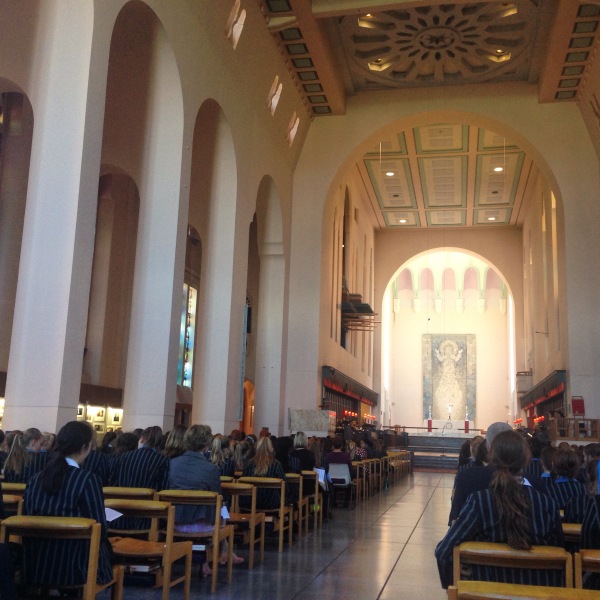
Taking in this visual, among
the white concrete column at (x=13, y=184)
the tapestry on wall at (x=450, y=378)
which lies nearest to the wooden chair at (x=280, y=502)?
the white concrete column at (x=13, y=184)

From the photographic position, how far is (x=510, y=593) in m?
2.22

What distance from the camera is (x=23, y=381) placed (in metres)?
6.82

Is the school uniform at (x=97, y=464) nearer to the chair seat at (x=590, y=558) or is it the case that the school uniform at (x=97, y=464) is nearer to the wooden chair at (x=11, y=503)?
the wooden chair at (x=11, y=503)

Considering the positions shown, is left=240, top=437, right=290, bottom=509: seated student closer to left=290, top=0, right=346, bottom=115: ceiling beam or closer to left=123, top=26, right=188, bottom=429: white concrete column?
left=123, top=26, right=188, bottom=429: white concrete column

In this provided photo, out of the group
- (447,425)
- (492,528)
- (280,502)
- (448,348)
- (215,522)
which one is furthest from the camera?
(448,348)

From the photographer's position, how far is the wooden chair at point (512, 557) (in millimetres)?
2594

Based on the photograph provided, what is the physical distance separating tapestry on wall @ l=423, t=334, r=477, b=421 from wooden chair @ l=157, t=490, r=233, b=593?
A: 32146 millimetres

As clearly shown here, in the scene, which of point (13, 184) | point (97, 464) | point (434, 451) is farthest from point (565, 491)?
point (434, 451)

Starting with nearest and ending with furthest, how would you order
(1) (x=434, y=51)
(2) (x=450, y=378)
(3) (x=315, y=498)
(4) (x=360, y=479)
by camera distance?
(3) (x=315, y=498) → (4) (x=360, y=479) → (1) (x=434, y=51) → (2) (x=450, y=378)

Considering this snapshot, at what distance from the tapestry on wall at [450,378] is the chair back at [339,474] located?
26393 mm

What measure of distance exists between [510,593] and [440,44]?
15212mm

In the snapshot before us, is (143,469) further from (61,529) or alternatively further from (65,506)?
(61,529)

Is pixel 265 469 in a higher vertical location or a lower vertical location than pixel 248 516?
higher

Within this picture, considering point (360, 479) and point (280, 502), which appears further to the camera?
point (360, 479)
